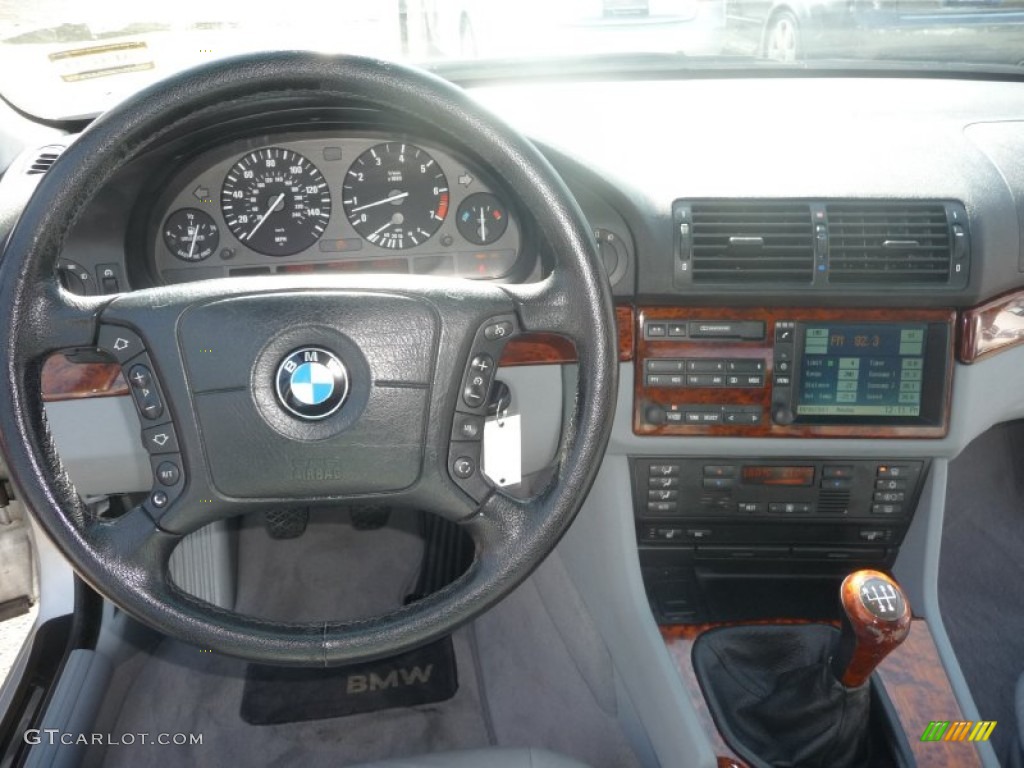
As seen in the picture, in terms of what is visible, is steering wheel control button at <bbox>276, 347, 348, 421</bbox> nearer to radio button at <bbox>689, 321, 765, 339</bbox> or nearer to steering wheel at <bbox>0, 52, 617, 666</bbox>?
steering wheel at <bbox>0, 52, 617, 666</bbox>

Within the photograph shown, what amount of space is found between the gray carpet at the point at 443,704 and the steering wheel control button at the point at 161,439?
1.16 meters

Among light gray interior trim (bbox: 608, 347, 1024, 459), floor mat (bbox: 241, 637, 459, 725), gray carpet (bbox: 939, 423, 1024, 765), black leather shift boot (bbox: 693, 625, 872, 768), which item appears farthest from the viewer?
floor mat (bbox: 241, 637, 459, 725)

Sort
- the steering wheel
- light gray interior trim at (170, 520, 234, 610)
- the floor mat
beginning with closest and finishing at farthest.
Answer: the steering wheel
the floor mat
light gray interior trim at (170, 520, 234, 610)

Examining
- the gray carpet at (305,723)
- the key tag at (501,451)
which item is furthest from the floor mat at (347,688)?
the key tag at (501,451)

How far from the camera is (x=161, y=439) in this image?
4.58ft

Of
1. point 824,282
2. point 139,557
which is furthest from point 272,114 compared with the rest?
point 824,282

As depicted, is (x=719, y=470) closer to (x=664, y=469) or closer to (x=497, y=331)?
(x=664, y=469)

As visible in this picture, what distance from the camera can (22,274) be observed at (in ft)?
A: 4.19

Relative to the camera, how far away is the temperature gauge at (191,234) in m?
1.97

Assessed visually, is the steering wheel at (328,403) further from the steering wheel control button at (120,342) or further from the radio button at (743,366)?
the radio button at (743,366)

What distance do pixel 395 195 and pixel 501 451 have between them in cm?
64

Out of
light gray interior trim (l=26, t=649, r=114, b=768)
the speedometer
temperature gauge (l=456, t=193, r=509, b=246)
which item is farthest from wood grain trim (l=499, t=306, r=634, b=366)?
light gray interior trim (l=26, t=649, r=114, b=768)

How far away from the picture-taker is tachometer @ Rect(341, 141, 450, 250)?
1948 millimetres

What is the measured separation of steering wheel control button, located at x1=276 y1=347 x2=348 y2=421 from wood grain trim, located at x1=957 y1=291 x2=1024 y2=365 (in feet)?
4.18
